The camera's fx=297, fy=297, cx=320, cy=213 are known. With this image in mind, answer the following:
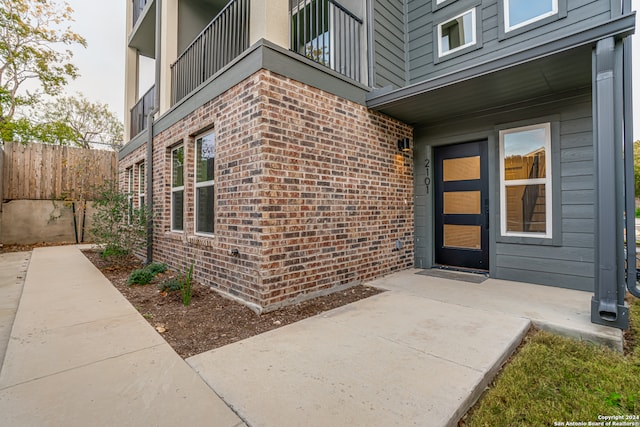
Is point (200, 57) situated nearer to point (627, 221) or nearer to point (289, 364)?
point (289, 364)

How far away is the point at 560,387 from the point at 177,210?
18.1 feet

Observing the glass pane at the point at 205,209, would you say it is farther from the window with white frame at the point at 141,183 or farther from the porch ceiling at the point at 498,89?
the window with white frame at the point at 141,183

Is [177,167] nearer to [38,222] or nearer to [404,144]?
[404,144]

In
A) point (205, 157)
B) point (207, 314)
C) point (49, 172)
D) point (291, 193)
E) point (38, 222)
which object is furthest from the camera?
point (49, 172)

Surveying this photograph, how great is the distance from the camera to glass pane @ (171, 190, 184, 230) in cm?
525

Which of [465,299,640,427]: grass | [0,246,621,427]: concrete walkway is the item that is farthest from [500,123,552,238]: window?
[465,299,640,427]: grass

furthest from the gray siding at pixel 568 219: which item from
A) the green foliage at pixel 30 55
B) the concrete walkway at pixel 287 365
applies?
the green foliage at pixel 30 55

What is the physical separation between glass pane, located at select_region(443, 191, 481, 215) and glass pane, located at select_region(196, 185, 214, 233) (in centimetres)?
386

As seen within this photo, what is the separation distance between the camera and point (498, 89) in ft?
12.6

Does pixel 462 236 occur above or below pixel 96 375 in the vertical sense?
above

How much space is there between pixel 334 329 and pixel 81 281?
167 inches

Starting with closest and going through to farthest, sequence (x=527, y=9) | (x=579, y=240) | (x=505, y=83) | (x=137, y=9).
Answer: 1. (x=505, y=83)
2. (x=579, y=240)
3. (x=527, y=9)
4. (x=137, y=9)

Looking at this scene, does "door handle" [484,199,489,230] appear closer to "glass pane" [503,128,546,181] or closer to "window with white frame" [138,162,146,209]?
"glass pane" [503,128,546,181]

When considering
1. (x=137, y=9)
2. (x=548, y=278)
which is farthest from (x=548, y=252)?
(x=137, y=9)
